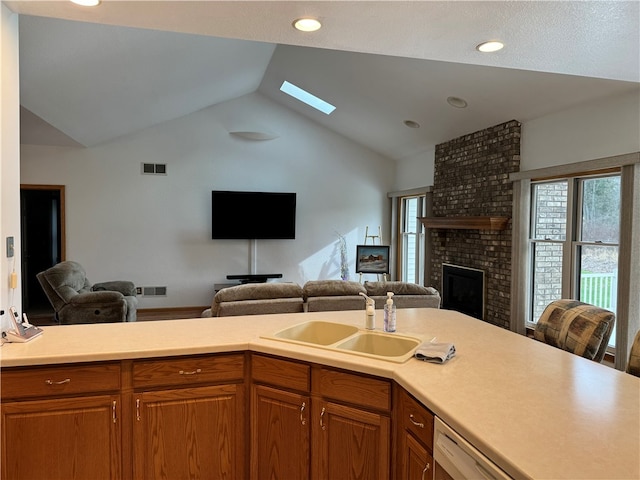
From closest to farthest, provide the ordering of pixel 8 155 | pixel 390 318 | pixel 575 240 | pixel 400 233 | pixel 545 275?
pixel 8 155 < pixel 390 318 < pixel 575 240 < pixel 545 275 < pixel 400 233

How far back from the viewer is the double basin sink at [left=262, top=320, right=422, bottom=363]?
207cm

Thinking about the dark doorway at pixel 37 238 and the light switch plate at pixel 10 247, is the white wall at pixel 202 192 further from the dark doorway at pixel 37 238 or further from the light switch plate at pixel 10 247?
the light switch plate at pixel 10 247

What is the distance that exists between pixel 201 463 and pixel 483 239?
4.58 metres

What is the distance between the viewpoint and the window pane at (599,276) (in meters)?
3.91

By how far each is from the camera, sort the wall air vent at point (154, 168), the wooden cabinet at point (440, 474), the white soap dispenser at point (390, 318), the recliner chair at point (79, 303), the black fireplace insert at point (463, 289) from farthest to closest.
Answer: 1. the wall air vent at point (154, 168)
2. the black fireplace insert at point (463, 289)
3. the recliner chair at point (79, 303)
4. the white soap dispenser at point (390, 318)
5. the wooden cabinet at point (440, 474)

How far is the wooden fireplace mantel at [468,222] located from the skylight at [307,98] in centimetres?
243

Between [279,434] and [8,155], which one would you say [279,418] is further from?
[8,155]

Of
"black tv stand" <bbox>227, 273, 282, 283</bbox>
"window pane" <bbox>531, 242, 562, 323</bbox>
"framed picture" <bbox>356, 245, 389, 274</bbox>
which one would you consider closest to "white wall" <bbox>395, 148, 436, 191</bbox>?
"framed picture" <bbox>356, 245, 389, 274</bbox>

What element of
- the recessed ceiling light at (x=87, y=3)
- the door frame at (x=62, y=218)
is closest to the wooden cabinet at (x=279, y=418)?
the recessed ceiling light at (x=87, y=3)

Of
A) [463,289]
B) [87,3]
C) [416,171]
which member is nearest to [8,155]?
[87,3]

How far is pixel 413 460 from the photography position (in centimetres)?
157

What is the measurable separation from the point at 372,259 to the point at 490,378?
5.78 m

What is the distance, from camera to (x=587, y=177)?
4.21 meters

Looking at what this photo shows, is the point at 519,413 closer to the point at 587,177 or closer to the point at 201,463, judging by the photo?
the point at 201,463
